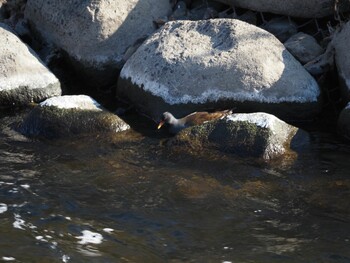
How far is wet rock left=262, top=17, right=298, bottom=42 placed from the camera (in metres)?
9.74

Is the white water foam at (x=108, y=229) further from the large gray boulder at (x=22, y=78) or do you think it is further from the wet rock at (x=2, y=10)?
the wet rock at (x=2, y=10)

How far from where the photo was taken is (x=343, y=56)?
870 centimetres

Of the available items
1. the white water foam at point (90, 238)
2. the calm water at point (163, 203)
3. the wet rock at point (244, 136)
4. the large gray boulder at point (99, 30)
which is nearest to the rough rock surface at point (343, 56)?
the calm water at point (163, 203)

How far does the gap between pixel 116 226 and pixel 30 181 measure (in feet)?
4.48

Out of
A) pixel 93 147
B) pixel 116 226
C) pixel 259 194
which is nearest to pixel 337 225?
pixel 259 194

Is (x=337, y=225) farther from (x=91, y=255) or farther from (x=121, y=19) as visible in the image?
(x=121, y=19)

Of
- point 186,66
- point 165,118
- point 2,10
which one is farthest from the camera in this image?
point 2,10

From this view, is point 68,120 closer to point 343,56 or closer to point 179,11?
point 179,11

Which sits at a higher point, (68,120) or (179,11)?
(179,11)

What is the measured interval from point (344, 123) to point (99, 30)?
→ 3808 mm

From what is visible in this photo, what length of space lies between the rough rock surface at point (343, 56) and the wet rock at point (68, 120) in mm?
2842

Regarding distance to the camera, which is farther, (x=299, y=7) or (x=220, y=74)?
(x=299, y=7)

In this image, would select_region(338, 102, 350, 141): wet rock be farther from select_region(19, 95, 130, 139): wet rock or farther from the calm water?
select_region(19, 95, 130, 139): wet rock

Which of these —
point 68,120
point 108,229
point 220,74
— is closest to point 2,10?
point 68,120
